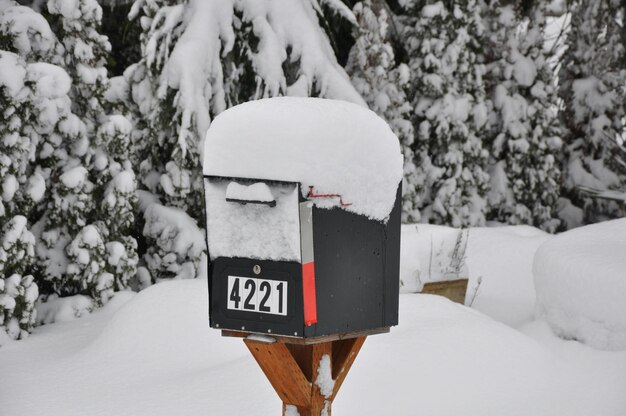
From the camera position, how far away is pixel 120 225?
25.5ft

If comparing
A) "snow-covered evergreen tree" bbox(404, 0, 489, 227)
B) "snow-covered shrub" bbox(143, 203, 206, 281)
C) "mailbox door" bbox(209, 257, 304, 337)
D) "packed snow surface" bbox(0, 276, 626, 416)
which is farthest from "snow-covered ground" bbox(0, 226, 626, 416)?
"snow-covered evergreen tree" bbox(404, 0, 489, 227)

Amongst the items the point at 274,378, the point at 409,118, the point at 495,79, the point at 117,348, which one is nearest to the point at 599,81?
the point at 495,79

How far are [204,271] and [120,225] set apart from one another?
119cm

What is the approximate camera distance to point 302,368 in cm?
330

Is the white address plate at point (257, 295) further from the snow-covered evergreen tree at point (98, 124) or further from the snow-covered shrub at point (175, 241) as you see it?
the snow-covered shrub at point (175, 241)

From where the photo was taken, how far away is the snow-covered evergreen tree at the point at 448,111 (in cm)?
1229

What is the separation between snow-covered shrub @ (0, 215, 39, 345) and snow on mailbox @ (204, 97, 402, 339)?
4.04m

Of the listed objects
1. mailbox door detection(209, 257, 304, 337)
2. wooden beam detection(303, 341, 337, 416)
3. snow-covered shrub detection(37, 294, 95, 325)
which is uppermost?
mailbox door detection(209, 257, 304, 337)

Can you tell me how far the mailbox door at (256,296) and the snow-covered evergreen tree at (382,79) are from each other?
26.4 ft

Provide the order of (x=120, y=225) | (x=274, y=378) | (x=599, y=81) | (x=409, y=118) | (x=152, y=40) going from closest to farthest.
Answer: (x=274, y=378), (x=120, y=225), (x=152, y=40), (x=409, y=118), (x=599, y=81)

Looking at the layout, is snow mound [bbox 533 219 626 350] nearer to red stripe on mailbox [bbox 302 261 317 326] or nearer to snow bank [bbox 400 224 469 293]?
snow bank [bbox 400 224 469 293]

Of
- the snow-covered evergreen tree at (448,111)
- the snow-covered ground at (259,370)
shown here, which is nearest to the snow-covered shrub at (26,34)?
the snow-covered ground at (259,370)

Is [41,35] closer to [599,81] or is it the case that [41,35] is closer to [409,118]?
[409,118]

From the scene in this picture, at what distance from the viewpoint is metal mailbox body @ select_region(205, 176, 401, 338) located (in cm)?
298
